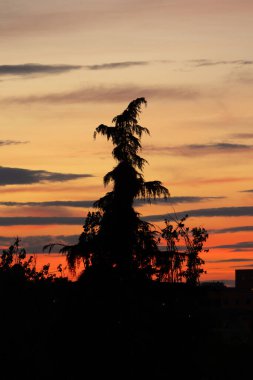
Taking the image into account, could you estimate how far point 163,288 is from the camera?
42406mm

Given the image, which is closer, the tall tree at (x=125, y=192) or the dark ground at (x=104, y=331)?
the dark ground at (x=104, y=331)

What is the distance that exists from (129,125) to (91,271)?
16.8 meters

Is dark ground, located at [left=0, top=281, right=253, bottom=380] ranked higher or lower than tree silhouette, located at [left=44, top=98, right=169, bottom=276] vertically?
lower

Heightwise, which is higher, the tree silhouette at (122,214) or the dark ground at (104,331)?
the tree silhouette at (122,214)

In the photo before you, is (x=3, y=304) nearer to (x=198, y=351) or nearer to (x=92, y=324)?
(x=92, y=324)

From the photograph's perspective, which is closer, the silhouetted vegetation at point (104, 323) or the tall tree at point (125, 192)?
the silhouetted vegetation at point (104, 323)

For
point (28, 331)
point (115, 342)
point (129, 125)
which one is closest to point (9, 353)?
point (28, 331)

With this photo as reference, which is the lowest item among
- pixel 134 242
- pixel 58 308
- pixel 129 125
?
pixel 58 308

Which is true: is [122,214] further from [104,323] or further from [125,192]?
[104,323]

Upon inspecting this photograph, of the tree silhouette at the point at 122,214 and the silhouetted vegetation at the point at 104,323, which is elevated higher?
the tree silhouette at the point at 122,214

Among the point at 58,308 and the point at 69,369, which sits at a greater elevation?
the point at 58,308

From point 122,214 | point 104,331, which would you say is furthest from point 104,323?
point 122,214

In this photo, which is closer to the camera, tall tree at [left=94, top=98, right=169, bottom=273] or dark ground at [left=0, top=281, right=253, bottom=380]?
dark ground at [left=0, top=281, right=253, bottom=380]

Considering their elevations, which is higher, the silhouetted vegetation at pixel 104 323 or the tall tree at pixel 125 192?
the tall tree at pixel 125 192
